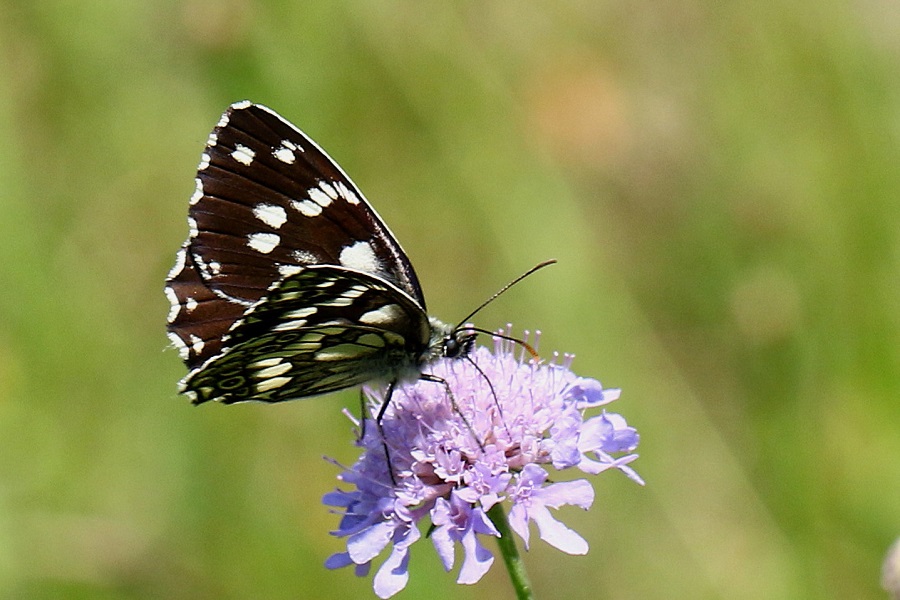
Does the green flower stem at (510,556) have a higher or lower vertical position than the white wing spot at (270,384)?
lower

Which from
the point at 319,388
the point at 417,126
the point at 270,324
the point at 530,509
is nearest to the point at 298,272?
the point at 270,324

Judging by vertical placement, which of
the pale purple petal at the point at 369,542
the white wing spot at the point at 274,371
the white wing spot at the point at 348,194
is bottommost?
the pale purple petal at the point at 369,542

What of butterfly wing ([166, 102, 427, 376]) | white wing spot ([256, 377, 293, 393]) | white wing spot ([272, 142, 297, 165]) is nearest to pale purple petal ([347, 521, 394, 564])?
white wing spot ([256, 377, 293, 393])

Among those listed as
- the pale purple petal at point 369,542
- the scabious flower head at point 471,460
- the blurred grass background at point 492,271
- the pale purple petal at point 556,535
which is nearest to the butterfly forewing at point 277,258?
the scabious flower head at point 471,460

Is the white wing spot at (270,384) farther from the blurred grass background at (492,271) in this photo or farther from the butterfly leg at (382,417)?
the blurred grass background at (492,271)

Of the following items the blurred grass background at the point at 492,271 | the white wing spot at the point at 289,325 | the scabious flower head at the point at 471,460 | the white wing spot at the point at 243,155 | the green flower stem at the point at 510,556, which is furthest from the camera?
the blurred grass background at the point at 492,271

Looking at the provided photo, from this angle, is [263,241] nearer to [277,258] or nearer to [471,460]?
[277,258]
